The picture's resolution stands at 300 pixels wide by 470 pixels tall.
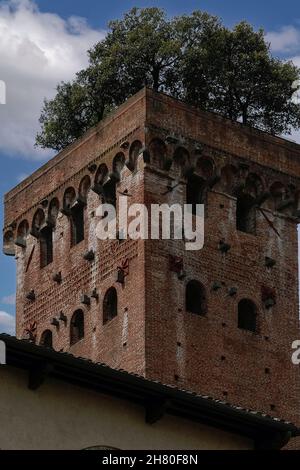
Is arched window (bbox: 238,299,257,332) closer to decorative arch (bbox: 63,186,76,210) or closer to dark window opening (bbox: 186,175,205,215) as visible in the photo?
dark window opening (bbox: 186,175,205,215)

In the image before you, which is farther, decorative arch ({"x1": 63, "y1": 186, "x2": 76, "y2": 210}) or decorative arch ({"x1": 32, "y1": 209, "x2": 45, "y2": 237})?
decorative arch ({"x1": 32, "y1": 209, "x2": 45, "y2": 237})

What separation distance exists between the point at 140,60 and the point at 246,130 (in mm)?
4515

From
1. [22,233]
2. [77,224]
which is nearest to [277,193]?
[77,224]

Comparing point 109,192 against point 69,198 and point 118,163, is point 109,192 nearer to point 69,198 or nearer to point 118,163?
point 118,163

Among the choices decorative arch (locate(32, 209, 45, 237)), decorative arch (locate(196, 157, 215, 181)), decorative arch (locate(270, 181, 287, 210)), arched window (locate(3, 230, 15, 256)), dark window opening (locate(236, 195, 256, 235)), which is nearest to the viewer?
decorative arch (locate(196, 157, 215, 181))

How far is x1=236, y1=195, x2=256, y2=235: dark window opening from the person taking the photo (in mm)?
45969

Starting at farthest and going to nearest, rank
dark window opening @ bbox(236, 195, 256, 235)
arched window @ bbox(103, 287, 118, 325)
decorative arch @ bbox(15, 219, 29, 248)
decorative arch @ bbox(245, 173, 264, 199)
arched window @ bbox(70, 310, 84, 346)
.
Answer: decorative arch @ bbox(15, 219, 29, 248) < decorative arch @ bbox(245, 173, 264, 199) < dark window opening @ bbox(236, 195, 256, 235) < arched window @ bbox(70, 310, 84, 346) < arched window @ bbox(103, 287, 118, 325)

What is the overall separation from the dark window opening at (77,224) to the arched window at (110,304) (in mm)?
2500

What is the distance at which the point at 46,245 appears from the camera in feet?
158

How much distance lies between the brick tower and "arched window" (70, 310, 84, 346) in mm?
33

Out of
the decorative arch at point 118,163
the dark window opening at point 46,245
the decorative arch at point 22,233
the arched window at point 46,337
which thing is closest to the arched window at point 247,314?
the decorative arch at point 118,163

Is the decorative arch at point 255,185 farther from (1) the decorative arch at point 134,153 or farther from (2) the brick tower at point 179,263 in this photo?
(1) the decorative arch at point 134,153

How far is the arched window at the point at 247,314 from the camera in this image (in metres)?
44.8

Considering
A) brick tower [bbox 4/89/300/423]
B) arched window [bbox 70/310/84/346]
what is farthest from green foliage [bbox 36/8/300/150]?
arched window [bbox 70/310/84/346]
